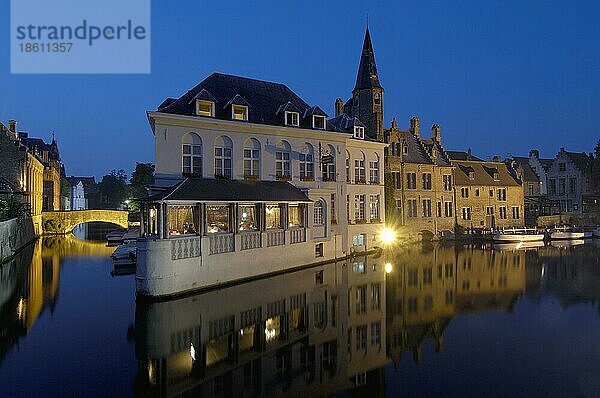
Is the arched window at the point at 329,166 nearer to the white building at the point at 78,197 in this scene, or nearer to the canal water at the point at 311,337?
the canal water at the point at 311,337

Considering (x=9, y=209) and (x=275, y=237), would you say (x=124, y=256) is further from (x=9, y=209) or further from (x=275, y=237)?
(x=9, y=209)

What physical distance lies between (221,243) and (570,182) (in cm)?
5875

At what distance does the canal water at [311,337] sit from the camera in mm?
8531

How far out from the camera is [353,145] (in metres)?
29.4

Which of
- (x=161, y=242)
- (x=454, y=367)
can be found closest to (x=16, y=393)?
(x=161, y=242)

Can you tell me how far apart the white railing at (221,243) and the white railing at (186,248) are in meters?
0.75

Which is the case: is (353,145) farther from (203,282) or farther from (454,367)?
(454,367)

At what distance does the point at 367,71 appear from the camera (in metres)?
37.4

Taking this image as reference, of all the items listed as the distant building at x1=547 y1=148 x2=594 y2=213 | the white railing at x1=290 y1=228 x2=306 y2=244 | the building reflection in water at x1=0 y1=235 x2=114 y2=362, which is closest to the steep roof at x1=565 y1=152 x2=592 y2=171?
the distant building at x1=547 y1=148 x2=594 y2=213

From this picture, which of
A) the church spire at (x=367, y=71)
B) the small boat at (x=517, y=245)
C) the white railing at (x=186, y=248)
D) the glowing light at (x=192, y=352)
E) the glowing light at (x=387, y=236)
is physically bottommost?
the small boat at (x=517, y=245)

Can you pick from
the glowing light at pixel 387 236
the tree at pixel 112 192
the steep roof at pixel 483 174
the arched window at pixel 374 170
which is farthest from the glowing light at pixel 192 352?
the tree at pixel 112 192

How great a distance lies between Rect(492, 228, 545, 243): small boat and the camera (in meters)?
40.7

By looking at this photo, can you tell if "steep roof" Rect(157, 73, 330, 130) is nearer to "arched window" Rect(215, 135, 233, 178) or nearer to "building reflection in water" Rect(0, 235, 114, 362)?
"arched window" Rect(215, 135, 233, 178)

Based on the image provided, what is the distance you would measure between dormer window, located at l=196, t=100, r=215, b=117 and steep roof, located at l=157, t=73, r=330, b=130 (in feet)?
0.89
